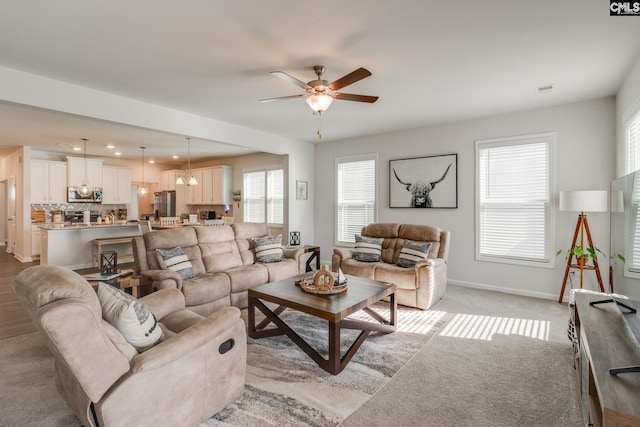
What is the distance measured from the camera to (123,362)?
1.56 metres

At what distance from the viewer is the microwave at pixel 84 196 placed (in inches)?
311

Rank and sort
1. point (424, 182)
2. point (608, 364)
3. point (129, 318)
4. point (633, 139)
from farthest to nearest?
point (424, 182)
point (633, 139)
point (129, 318)
point (608, 364)

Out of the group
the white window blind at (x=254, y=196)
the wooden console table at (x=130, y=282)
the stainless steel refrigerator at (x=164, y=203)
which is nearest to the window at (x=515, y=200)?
the wooden console table at (x=130, y=282)

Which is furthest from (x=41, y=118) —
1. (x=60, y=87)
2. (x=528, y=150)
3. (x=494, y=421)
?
(x=528, y=150)

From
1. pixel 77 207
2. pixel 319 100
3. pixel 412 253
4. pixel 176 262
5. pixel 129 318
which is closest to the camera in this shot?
pixel 129 318

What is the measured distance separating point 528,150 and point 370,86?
2.69 meters

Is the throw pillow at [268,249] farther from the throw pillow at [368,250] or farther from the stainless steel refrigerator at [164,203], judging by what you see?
the stainless steel refrigerator at [164,203]

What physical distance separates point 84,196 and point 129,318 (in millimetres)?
8147

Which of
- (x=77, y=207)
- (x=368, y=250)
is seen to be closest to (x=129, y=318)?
(x=368, y=250)

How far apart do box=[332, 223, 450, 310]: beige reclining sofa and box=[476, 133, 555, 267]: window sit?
3.12ft

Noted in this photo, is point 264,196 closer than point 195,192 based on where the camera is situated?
Yes

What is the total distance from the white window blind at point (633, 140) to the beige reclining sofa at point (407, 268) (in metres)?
2.06

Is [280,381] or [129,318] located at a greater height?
[129,318]

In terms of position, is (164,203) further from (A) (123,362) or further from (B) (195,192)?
(A) (123,362)
